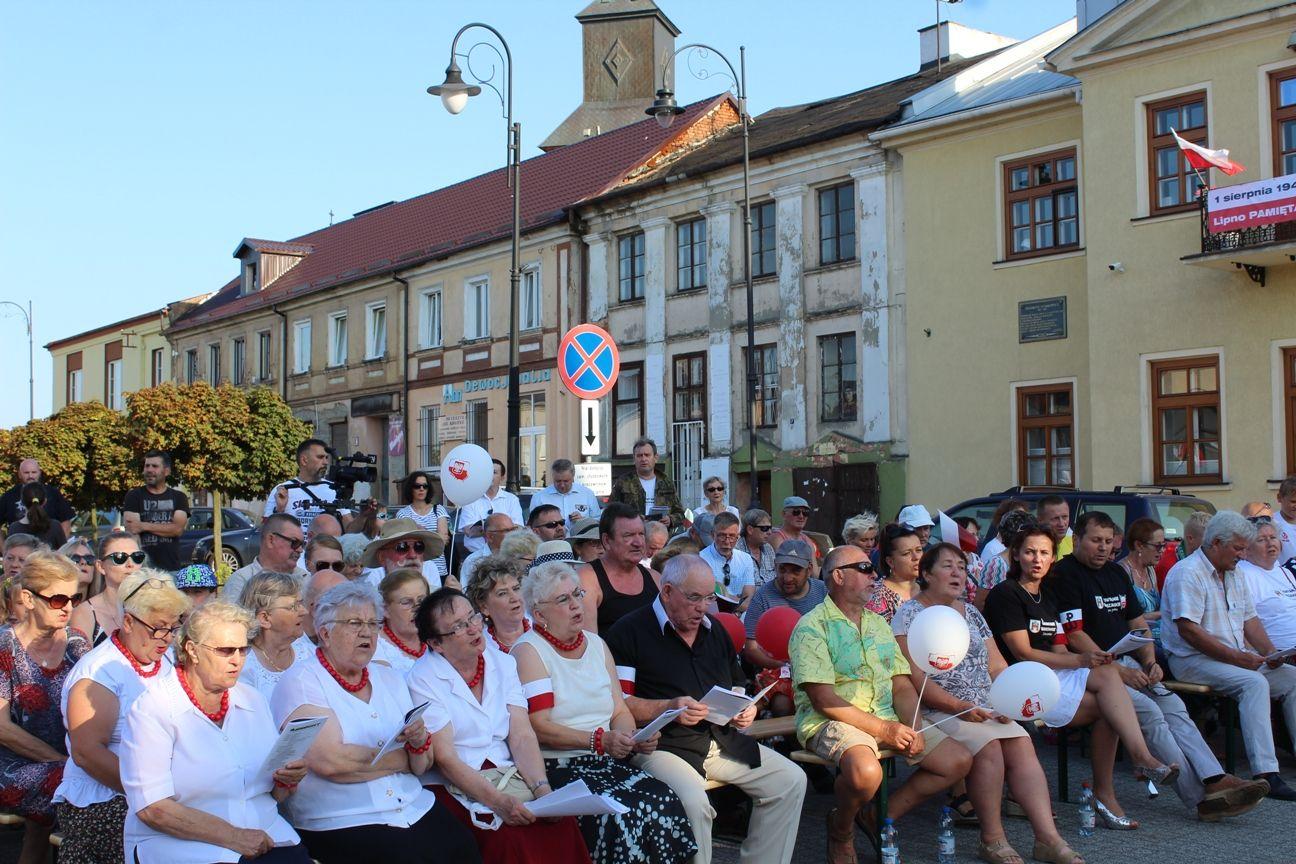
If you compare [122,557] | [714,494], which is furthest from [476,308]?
[122,557]

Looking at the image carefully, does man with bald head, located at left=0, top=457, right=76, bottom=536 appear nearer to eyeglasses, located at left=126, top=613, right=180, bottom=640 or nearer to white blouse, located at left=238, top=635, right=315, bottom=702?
white blouse, located at left=238, top=635, right=315, bottom=702

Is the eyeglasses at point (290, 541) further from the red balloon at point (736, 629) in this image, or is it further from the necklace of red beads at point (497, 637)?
the red balloon at point (736, 629)

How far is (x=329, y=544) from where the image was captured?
7.90m

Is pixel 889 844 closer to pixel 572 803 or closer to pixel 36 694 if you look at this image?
pixel 572 803

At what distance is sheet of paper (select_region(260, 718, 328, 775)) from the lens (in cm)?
469

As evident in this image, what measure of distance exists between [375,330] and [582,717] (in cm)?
3295

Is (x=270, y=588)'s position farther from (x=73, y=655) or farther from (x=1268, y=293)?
(x=1268, y=293)

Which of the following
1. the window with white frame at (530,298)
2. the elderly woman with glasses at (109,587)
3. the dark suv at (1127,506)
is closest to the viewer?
the elderly woman with glasses at (109,587)

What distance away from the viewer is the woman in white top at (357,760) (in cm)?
524

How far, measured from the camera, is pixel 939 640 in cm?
680

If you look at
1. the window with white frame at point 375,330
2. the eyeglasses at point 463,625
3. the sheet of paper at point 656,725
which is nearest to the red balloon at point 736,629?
the sheet of paper at point 656,725

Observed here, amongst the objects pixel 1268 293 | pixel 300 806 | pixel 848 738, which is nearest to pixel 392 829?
pixel 300 806

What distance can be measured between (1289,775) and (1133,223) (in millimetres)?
13253

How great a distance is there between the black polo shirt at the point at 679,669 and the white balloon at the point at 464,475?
15.8 ft
